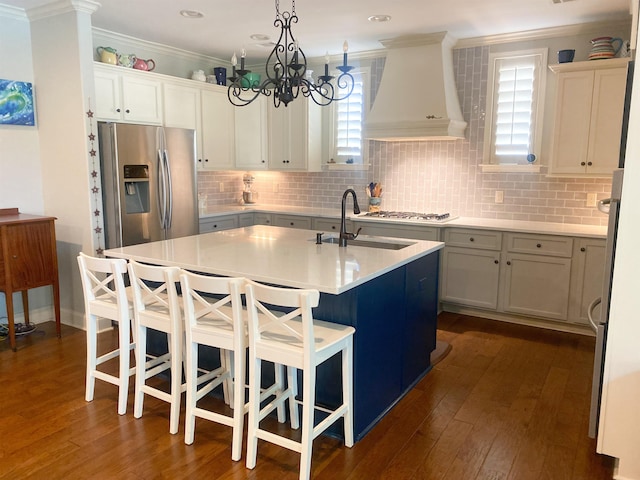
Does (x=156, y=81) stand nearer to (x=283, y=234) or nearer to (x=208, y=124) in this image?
(x=208, y=124)

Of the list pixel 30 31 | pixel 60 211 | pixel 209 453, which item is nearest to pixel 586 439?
pixel 209 453

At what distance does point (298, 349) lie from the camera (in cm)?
214

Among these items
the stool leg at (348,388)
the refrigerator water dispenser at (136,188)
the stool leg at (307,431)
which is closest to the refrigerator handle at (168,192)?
the refrigerator water dispenser at (136,188)

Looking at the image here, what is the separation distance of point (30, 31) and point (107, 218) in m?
1.65

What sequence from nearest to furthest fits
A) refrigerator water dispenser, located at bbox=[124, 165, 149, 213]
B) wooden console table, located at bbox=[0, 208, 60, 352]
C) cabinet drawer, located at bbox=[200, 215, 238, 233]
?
wooden console table, located at bbox=[0, 208, 60, 352]
refrigerator water dispenser, located at bbox=[124, 165, 149, 213]
cabinet drawer, located at bbox=[200, 215, 238, 233]

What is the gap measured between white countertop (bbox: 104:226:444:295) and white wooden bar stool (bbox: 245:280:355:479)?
19cm

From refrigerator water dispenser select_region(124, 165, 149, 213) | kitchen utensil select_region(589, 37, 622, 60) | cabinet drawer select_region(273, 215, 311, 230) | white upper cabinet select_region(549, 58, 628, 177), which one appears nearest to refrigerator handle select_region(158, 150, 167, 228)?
refrigerator water dispenser select_region(124, 165, 149, 213)

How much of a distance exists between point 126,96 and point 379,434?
3643mm

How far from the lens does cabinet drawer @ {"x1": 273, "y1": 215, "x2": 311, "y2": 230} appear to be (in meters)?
5.27

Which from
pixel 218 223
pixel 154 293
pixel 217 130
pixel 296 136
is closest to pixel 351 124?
pixel 296 136

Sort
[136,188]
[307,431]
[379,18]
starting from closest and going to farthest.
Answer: [307,431] < [379,18] < [136,188]

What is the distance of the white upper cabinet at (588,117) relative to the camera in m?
3.86

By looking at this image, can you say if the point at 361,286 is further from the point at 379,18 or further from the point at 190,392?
the point at 379,18

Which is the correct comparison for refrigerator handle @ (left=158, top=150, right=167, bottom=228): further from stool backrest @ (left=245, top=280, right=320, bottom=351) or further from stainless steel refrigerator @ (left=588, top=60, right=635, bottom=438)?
stainless steel refrigerator @ (left=588, top=60, right=635, bottom=438)
